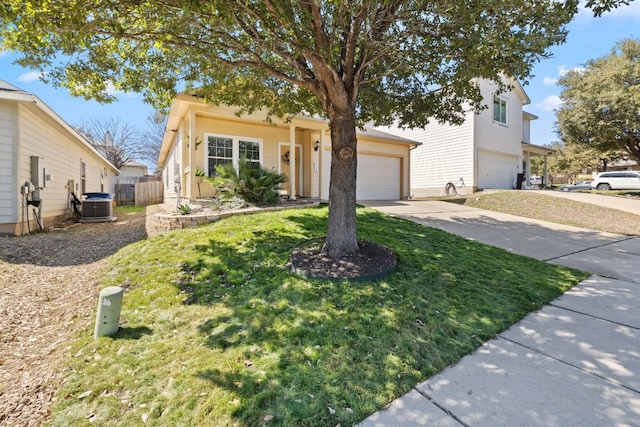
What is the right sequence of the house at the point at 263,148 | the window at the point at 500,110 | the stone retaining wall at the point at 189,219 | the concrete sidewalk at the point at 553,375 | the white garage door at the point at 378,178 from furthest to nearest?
the window at the point at 500,110 → the white garage door at the point at 378,178 → the house at the point at 263,148 → the stone retaining wall at the point at 189,219 → the concrete sidewalk at the point at 553,375

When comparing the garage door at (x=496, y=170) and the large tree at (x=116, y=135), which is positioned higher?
the large tree at (x=116, y=135)

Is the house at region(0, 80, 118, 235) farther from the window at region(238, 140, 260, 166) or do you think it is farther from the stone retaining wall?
the window at region(238, 140, 260, 166)

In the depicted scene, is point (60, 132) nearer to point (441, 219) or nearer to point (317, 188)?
point (317, 188)

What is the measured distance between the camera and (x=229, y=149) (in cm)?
1066

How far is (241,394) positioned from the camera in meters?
2.28

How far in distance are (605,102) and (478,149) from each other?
783cm

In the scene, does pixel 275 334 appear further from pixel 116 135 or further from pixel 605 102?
pixel 116 135

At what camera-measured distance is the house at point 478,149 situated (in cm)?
1586

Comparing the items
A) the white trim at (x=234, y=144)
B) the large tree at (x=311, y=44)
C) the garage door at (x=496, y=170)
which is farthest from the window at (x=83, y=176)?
the garage door at (x=496, y=170)

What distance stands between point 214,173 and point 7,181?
4919mm

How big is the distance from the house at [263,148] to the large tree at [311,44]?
3.07m

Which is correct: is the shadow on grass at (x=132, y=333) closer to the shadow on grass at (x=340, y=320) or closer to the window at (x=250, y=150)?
the shadow on grass at (x=340, y=320)

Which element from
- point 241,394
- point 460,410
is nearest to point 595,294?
point 460,410

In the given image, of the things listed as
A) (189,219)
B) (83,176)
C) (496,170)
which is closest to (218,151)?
(189,219)
